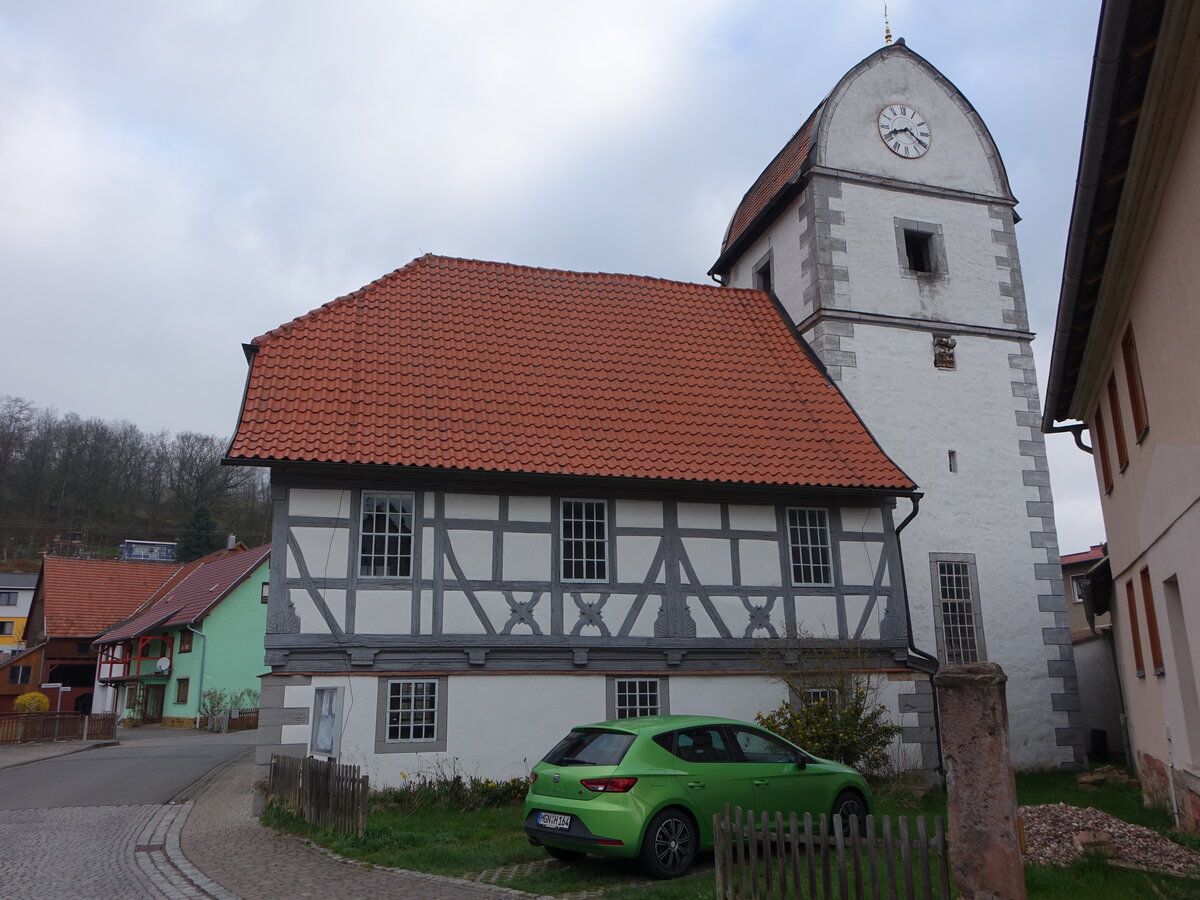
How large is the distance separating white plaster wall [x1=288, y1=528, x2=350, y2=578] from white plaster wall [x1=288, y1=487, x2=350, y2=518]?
0.81 feet

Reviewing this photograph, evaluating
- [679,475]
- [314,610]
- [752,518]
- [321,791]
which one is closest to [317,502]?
[314,610]

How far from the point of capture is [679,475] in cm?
1545

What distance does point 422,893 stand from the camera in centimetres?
860

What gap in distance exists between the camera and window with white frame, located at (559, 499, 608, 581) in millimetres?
15281

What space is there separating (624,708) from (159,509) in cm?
5895

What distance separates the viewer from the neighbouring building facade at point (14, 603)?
62266mm

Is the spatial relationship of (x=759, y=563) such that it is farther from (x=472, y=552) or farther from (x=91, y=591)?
(x=91, y=591)

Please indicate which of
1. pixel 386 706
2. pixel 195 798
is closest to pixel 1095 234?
pixel 386 706

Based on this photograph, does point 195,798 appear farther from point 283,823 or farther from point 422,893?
point 422,893

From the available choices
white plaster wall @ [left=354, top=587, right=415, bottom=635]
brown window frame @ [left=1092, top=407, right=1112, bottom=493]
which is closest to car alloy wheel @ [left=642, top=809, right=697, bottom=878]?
white plaster wall @ [left=354, top=587, right=415, bottom=635]

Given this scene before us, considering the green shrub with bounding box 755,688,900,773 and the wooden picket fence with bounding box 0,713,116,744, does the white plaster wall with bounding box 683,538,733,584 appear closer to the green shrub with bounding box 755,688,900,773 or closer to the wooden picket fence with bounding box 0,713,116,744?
the green shrub with bounding box 755,688,900,773

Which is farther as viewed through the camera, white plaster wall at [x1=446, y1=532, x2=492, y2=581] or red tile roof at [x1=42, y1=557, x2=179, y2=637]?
red tile roof at [x1=42, y1=557, x2=179, y2=637]

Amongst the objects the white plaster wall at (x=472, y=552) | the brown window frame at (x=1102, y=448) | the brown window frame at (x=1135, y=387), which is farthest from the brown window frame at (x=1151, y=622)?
the white plaster wall at (x=472, y=552)

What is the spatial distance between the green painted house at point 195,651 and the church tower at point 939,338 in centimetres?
2149
